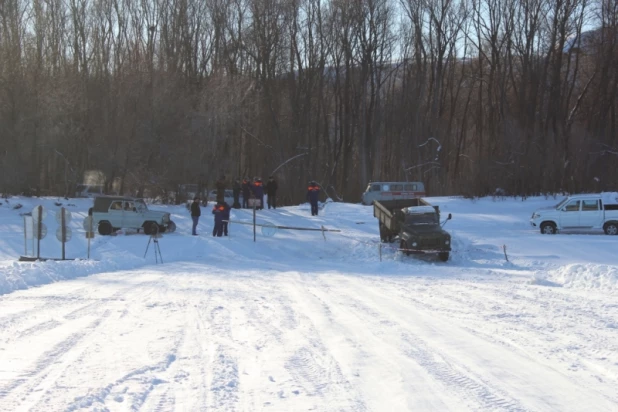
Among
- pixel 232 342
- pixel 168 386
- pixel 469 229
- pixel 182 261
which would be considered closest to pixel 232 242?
pixel 182 261

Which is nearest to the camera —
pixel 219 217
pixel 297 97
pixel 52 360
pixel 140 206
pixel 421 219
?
pixel 52 360

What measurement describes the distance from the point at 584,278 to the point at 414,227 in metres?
8.16

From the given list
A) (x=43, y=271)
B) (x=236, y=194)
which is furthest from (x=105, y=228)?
(x=43, y=271)

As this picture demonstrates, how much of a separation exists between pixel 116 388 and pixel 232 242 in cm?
2043

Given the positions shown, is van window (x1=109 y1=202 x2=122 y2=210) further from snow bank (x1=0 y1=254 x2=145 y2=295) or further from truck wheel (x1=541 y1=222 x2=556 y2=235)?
truck wheel (x1=541 y1=222 x2=556 y2=235)

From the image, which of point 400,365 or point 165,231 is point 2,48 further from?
point 400,365

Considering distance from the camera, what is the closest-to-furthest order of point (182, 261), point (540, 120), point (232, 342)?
point (232, 342)
point (182, 261)
point (540, 120)

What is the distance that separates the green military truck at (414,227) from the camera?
72.9 ft

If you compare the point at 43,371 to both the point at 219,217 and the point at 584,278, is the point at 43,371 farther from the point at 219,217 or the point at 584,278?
the point at 219,217

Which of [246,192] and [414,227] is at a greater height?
[246,192]

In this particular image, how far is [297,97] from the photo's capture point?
2180 inches

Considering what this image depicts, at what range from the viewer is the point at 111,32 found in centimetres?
5812

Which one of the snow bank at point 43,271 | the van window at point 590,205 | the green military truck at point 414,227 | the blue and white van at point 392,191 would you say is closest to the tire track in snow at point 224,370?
the snow bank at point 43,271

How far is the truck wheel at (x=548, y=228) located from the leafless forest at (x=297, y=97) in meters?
12.2
